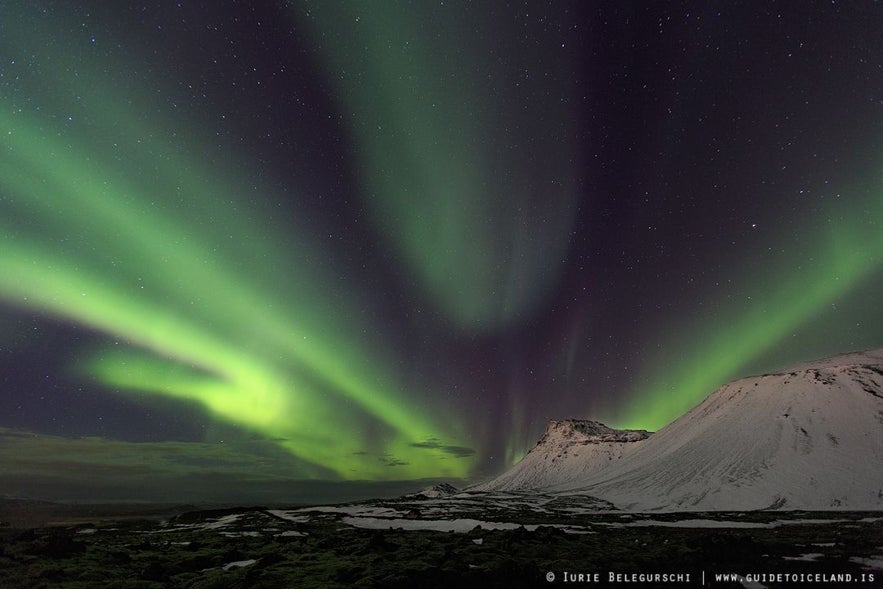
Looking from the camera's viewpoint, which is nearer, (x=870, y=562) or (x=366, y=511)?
(x=870, y=562)

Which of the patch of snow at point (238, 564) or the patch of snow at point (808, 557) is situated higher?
the patch of snow at point (808, 557)

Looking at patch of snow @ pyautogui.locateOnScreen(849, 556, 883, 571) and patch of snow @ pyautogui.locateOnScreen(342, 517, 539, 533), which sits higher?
patch of snow @ pyautogui.locateOnScreen(849, 556, 883, 571)

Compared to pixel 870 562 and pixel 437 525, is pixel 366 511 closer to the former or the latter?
pixel 437 525

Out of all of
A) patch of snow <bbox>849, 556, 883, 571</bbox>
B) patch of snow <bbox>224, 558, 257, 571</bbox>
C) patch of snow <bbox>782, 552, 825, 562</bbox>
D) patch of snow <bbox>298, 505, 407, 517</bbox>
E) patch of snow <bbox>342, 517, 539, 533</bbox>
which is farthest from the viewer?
patch of snow <bbox>298, 505, 407, 517</bbox>

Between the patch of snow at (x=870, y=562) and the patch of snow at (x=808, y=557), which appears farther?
the patch of snow at (x=808, y=557)

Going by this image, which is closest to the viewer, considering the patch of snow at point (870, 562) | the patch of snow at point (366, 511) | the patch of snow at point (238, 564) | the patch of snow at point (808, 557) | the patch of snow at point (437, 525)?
the patch of snow at point (870, 562)

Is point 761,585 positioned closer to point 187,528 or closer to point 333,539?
point 333,539

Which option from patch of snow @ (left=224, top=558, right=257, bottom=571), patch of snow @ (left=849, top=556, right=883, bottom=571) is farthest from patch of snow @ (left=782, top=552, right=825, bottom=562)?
patch of snow @ (left=224, top=558, right=257, bottom=571)

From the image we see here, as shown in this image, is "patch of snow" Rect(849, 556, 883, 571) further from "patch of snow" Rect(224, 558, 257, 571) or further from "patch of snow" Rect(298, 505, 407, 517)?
"patch of snow" Rect(298, 505, 407, 517)

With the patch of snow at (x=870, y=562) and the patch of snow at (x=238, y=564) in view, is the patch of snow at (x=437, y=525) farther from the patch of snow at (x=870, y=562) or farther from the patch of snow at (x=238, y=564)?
the patch of snow at (x=870, y=562)

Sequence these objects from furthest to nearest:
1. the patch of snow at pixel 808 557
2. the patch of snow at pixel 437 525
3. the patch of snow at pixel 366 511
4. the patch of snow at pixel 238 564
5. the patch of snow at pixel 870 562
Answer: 1. the patch of snow at pixel 366 511
2. the patch of snow at pixel 437 525
3. the patch of snow at pixel 238 564
4. the patch of snow at pixel 808 557
5. the patch of snow at pixel 870 562

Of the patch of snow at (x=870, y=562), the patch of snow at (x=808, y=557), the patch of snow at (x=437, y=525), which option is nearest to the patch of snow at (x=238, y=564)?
the patch of snow at (x=437, y=525)

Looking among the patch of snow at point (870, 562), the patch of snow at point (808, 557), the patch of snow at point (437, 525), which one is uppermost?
the patch of snow at point (870, 562)

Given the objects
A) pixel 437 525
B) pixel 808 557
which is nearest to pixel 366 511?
pixel 437 525
